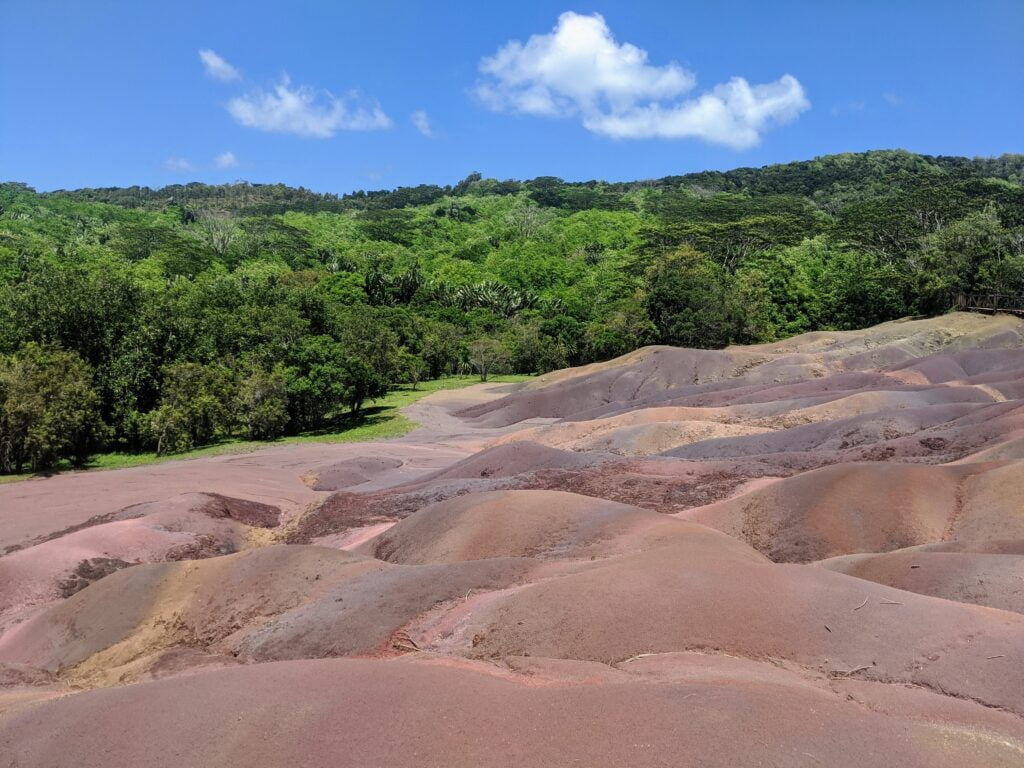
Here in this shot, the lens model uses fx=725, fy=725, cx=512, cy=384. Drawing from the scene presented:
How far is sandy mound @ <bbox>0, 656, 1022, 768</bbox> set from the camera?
598 centimetres

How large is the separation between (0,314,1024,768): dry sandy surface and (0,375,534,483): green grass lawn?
21.2 feet

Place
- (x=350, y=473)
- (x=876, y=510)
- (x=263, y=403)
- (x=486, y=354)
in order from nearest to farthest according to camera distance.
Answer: (x=876, y=510)
(x=350, y=473)
(x=263, y=403)
(x=486, y=354)

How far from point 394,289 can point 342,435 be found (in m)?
44.9

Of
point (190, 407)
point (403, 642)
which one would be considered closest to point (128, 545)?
point (403, 642)

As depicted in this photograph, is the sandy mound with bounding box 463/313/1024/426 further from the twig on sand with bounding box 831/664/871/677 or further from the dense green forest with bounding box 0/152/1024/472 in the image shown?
the twig on sand with bounding box 831/664/871/677

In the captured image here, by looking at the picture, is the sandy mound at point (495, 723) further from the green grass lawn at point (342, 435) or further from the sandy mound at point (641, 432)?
the green grass lawn at point (342, 435)

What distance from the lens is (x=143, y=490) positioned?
25.3 metres

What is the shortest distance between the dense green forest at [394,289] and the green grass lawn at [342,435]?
1.04 m

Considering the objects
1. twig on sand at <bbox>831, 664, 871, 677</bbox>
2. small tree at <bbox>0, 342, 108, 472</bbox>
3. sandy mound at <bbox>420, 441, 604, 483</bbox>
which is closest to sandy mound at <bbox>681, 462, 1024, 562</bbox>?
twig on sand at <bbox>831, 664, 871, 677</bbox>

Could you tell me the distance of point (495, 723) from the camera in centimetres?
650

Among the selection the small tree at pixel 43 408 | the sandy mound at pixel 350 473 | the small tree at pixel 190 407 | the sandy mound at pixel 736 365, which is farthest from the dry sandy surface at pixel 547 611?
the sandy mound at pixel 736 365

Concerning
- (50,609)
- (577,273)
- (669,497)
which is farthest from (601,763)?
(577,273)

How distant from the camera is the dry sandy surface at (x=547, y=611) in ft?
21.1

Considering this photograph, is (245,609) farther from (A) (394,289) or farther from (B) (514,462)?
(A) (394,289)
